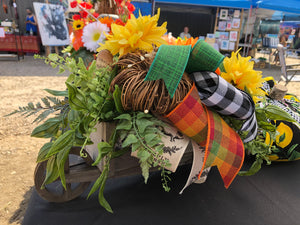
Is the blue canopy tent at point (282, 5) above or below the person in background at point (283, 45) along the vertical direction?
above

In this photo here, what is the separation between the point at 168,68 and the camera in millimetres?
809

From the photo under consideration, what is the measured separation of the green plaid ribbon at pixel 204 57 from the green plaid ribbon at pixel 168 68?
61 mm

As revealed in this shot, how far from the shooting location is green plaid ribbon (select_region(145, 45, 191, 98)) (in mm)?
806

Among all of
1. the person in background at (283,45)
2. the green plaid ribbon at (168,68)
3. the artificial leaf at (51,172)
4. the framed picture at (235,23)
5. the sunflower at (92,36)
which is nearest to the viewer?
the green plaid ribbon at (168,68)

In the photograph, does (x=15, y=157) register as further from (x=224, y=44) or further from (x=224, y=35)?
(x=224, y=35)

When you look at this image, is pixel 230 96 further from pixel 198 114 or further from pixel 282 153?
pixel 282 153

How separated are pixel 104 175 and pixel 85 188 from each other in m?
0.38

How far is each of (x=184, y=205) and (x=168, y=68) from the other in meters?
0.72

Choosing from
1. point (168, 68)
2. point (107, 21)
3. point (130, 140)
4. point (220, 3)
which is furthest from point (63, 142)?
point (220, 3)

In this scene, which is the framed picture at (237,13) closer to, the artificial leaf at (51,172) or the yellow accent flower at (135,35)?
→ the yellow accent flower at (135,35)

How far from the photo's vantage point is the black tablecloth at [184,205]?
3.56 ft

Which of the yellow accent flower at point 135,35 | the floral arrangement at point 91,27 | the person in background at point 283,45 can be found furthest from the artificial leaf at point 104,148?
the person in background at point 283,45

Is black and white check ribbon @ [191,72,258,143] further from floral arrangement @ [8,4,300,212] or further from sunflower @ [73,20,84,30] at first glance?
sunflower @ [73,20,84,30]

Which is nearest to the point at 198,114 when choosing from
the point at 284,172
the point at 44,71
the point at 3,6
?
the point at 284,172
